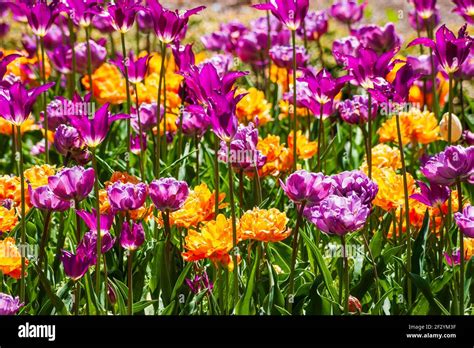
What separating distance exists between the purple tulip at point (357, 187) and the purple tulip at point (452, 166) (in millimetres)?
128

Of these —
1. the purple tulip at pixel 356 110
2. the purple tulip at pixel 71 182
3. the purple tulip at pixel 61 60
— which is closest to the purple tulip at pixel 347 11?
the purple tulip at pixel 61 60

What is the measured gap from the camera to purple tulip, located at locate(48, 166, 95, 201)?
216 cm

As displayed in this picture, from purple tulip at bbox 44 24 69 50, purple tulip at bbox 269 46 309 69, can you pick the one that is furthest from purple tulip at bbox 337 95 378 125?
purple tulip at bbox 44 24 69 50

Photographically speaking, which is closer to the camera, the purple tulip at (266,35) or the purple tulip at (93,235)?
the purple tulip at (93,235)

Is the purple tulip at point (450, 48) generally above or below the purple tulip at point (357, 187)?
above

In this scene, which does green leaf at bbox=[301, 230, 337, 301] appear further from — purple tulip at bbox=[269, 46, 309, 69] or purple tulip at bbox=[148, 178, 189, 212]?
purple tulip at bbox=[269, 46, 309, 69]

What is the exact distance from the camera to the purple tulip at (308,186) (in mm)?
2156

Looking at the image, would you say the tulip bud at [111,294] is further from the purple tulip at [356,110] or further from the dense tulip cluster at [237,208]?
the purple tulip at [356,110]

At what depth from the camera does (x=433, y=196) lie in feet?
8.00

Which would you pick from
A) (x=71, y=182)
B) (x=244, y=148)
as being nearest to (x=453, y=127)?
(x=244, y=148)

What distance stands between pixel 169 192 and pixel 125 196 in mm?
99

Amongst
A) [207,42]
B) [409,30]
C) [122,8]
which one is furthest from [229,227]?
[409,30]

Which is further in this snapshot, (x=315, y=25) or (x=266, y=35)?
(x=315, y=25)

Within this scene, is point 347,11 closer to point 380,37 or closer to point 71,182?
point 380,37
